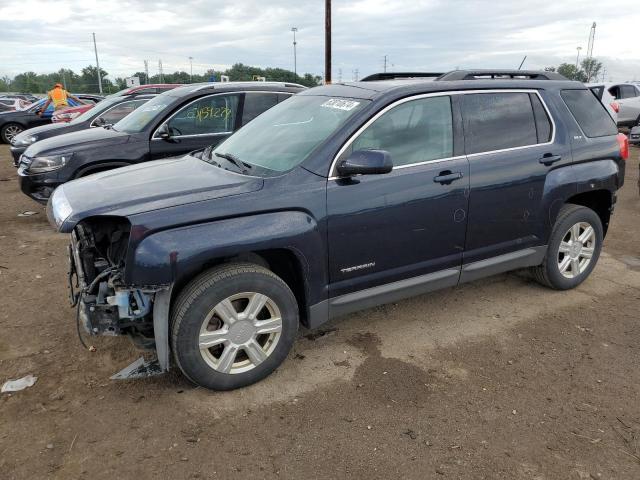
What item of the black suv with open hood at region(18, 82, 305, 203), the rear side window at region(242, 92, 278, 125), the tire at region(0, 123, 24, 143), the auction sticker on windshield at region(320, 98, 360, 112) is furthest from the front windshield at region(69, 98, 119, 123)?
the tire at region(0, 123, 24, 143)

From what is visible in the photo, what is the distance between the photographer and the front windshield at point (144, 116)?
6609mm

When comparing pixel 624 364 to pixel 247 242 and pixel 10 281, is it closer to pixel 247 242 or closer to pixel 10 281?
pixel 247 242

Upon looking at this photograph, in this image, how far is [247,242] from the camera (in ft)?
9.61

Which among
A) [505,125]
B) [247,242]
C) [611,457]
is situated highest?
[505,125]

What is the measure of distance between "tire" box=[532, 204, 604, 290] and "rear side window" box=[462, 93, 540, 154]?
2.62 ft

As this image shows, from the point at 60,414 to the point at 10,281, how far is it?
8.15 ft

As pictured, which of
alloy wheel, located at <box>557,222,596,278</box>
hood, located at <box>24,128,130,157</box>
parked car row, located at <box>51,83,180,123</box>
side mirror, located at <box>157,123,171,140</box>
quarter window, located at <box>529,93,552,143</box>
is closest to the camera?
quarter window, located at <box>529,93,552,143</box>

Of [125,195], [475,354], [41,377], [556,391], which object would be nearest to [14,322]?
[41,377]

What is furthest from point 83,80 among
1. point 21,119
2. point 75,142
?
point 75,142

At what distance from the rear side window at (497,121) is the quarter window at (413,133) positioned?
0.18 meters

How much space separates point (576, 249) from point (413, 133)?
211 centimetres

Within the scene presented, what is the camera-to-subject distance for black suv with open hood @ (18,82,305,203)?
20.5ft

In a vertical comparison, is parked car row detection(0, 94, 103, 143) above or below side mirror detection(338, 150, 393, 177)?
below

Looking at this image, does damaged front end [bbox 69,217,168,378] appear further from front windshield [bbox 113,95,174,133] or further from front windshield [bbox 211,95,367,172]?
front windshield [bbox 113,95,174,133]
